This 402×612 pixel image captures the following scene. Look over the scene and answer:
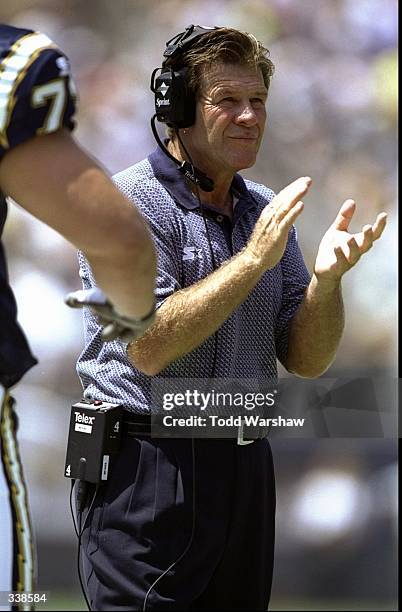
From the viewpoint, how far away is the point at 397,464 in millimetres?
3178

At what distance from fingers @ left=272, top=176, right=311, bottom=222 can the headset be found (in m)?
0.26

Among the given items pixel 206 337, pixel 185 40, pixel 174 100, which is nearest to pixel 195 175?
pixel 174 100

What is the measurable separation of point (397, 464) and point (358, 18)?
146 cm

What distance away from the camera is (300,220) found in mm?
3178

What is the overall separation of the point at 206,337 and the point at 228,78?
1.95 feet

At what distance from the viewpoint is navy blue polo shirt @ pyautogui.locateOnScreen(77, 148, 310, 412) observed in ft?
6.42

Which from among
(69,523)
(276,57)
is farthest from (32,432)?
(276,57)

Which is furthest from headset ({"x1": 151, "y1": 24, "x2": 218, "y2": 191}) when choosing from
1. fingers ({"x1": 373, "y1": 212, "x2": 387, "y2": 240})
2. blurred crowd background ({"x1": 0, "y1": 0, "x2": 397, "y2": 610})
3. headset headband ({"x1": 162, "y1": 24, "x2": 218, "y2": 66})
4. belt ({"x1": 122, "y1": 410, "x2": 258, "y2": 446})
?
blurred crowd background ({"x1": 0, "y1": 0, "x2": 397, "y2": 610})

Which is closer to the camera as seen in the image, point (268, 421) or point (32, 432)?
point (268, 421)

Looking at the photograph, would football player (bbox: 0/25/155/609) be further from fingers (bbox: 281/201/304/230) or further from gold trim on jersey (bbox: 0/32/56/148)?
fingers (bbox: 281/201/304/230)

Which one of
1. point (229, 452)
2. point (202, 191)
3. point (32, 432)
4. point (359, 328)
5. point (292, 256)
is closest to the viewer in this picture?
point (229, 452)

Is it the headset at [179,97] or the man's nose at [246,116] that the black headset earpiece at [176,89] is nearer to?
the headset at [179,97]

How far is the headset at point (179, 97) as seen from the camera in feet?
6.81

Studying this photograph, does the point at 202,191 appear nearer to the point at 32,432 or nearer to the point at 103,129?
the point at 103,129
